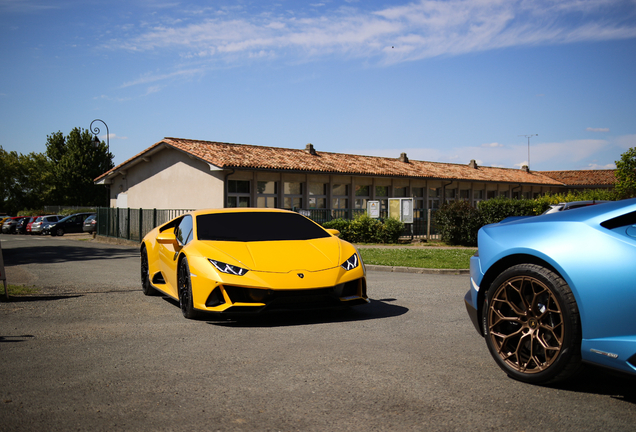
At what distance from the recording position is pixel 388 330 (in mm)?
5727

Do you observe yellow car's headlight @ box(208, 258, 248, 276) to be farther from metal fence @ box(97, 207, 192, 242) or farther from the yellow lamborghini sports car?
metal fence @ box(97, 207, 192, 242)

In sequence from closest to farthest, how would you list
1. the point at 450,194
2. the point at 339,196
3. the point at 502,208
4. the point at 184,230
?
the point at 184,230 → the point at 502,208 → the point at 339,196 → the point at 450,194

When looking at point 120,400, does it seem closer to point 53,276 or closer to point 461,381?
point 461,381

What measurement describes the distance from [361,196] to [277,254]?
2833 centimetres

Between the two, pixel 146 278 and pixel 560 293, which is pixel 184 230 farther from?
pixel 560 293

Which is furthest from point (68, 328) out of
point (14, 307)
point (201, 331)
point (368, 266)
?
point (368, 266)

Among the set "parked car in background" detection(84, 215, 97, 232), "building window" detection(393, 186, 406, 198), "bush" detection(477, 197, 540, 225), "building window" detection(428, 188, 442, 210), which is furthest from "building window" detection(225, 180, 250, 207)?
"building window" detection(428, 188, 442, 210)

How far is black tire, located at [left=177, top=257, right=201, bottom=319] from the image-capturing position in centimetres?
620

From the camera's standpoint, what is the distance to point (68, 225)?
41500 mm

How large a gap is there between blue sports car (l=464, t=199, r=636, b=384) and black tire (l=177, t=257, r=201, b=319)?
10.6 feet

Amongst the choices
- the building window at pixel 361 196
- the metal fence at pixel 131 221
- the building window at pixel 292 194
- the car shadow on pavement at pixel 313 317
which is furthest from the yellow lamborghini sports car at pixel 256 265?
the building window at pixel 361 196

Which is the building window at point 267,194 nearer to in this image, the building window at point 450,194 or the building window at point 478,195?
the building window at point 450,194

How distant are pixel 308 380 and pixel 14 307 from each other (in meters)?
5.21

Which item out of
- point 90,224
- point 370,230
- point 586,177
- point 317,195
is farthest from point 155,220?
point 586,177
